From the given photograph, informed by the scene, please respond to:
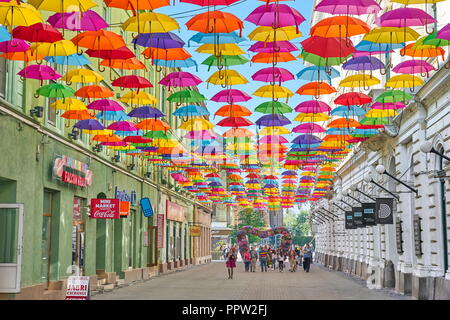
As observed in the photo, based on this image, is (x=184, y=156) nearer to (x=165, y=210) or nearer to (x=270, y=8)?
(x=165, y=210)

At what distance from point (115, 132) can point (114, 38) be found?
11552 millimetres

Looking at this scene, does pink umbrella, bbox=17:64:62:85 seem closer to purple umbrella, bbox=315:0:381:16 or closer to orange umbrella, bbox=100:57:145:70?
orange umbrella, bbox=100:57:145:70

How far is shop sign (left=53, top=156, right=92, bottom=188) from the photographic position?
2249cm

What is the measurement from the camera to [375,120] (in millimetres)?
23891

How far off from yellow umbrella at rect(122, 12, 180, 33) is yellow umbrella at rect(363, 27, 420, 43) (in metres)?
4.09

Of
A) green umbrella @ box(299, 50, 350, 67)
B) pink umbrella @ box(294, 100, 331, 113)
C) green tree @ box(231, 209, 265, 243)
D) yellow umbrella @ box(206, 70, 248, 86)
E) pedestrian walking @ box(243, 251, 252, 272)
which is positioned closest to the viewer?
green umbrella @ box(299, 50, 350, 67)

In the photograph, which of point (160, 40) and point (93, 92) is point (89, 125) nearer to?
point (93, 92)

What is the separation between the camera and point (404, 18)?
13641mm

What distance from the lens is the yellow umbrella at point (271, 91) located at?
760 inches

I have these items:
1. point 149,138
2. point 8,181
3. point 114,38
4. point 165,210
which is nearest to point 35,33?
point 114,38

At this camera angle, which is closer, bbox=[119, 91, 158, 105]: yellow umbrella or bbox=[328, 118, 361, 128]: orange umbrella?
bbox=[119, 91, 158, 105]: yellow umbrella

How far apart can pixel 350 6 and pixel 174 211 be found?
38.0 meters

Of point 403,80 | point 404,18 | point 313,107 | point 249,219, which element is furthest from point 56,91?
point 249,219

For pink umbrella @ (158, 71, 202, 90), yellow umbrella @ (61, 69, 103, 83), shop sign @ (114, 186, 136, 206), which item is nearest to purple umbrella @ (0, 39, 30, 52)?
yellow umbrella @ (61, 69, 103, 83)
